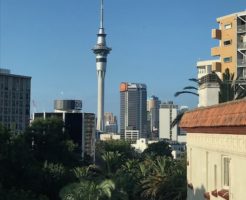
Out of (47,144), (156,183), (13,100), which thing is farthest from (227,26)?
(13,100)

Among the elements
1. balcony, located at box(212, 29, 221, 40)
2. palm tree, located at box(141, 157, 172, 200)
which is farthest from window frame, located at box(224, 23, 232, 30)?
palm tree, located at box(141, 157, 172, 200)

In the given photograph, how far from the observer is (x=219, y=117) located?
35.5 ft

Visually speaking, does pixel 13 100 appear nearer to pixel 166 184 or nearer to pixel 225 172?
pixel 166 184

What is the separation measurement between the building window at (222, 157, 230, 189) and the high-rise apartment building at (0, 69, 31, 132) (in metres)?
169

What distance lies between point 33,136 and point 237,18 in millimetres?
43050

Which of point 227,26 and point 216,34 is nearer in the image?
point 227,26

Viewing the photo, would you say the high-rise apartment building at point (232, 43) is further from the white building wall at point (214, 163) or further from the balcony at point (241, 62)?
the white building wall at point (214, 163)

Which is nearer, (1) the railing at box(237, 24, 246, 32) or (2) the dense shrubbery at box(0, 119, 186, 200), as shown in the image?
(2) the dense shrubbery at box(0, 119, 186, 200)

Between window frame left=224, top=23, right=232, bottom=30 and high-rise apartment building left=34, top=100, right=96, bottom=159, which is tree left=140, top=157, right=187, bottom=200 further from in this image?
high-rise apartment building left=34, top=100, right=96, bottom=159

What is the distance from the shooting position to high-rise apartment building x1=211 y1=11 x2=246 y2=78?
87700mm

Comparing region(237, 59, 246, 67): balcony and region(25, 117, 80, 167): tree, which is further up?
region(237, 59, 246, 67): balcony

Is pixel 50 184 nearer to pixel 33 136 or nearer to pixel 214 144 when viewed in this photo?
pixel 33 136

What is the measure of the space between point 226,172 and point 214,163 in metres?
0.71

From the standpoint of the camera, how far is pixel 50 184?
4397cm
